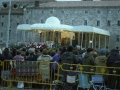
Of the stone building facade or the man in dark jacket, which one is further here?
the stone building facade

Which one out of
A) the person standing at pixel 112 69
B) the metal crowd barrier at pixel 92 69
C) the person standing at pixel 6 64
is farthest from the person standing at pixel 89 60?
the person standing at pixel 6 64

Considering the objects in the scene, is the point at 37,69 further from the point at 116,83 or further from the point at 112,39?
the point at 112,39

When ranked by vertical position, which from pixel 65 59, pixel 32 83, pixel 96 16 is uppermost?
pixel 96 16

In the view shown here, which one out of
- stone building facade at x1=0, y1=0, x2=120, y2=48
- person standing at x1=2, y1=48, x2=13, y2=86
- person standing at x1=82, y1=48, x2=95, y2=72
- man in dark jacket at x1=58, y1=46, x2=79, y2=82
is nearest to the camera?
man in dark jacket at x1=58, y1=46, x2=79, y2=82

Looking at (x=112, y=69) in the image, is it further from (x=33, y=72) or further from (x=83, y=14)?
(x=83, y=14)

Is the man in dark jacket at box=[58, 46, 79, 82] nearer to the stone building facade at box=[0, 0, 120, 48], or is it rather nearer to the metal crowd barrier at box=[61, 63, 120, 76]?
the metal crowd barrier at box=[61, 63, 120, 76]

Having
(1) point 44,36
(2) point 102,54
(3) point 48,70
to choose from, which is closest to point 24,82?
(3) point 48,70

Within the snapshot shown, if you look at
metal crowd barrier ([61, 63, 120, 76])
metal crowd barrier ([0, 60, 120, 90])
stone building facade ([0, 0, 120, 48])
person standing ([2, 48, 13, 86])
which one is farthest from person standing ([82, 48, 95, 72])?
stone building facade ([0, 0, 120, 48])

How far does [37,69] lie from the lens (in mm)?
15398

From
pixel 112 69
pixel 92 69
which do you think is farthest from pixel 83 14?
pixel 112 69

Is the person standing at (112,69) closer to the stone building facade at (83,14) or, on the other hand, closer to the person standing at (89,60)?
the person standing at (89,60)

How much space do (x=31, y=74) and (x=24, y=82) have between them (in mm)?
716

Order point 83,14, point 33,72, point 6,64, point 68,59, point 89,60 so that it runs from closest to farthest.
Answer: point 68,59 → point 89,60 → point 33,72 → point 6,64 → point 83,14

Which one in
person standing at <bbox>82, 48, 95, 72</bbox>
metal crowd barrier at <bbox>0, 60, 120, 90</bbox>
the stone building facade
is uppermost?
the stone building facade
